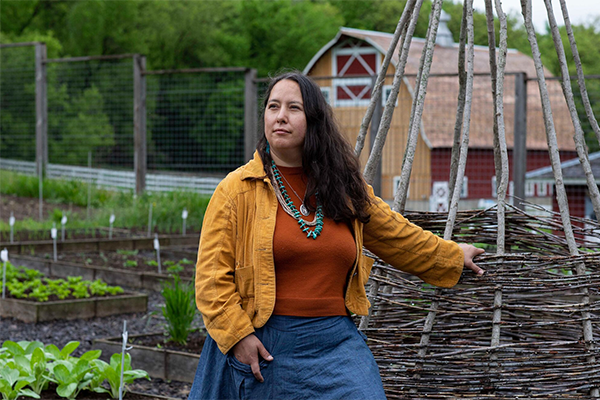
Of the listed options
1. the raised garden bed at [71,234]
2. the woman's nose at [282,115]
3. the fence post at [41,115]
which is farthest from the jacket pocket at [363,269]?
the fence post at [41,115]

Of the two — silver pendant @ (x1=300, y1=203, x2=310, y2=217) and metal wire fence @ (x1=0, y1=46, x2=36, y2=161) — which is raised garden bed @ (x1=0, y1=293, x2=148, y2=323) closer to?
silver pendant @ (x1=300, y1=203, x2=310, y2=217)

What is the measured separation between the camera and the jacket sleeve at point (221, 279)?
198 centimetres

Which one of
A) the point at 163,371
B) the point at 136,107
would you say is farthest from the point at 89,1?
the point at 163,371

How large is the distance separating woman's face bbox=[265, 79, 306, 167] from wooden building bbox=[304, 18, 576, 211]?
0.32 meters

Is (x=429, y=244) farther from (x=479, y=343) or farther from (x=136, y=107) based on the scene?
(x=136, y=107)

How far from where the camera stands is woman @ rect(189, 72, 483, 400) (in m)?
2.00

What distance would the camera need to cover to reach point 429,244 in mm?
2322

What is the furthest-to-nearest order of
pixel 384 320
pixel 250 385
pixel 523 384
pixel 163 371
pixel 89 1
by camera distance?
pixel 89 1 → pixel 163 371 → pixel 384 320 → pixel 523 384 → pixel 250 385

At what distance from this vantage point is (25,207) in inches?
433

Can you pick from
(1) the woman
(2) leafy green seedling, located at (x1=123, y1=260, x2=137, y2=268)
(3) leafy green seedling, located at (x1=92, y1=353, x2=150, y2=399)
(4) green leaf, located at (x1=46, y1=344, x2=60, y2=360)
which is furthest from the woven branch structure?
(2) leafy green seedling, located at (x1=123, y1=260, x2=137, y2=268)

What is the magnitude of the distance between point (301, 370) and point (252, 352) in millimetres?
143

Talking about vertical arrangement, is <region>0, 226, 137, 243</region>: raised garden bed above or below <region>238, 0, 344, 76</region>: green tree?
below

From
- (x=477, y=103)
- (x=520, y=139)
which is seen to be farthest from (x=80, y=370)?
(x=477, y=103)

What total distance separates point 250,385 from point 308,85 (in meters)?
0.84
